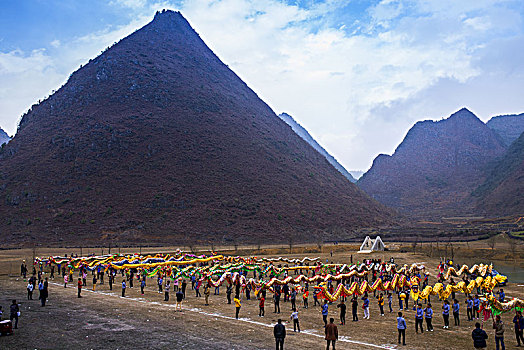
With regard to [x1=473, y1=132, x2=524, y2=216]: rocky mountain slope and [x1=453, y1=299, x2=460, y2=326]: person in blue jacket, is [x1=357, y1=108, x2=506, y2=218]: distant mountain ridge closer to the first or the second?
[x1=473, y1=132, x2=524, y2=216]: rocky mountain slope

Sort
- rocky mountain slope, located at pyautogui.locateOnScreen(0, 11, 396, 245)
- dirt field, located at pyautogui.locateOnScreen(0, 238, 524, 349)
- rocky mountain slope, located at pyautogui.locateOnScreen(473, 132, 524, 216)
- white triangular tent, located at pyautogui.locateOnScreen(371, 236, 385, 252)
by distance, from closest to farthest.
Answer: dirt field, located at pyautogui.locateOnScreen(0, 238, 524, 349), white triangular tent, located at pyautogui.locateOnScreen(371, 236, 385, 252), rocky mountain slope, located at pyautogui.locateOnScreen(0, 11, 396, 245), rocky mountain slope, located at pyautogui.locateOnScreen(473, 132, 524, 216)

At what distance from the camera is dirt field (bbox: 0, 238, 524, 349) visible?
51.1 feet

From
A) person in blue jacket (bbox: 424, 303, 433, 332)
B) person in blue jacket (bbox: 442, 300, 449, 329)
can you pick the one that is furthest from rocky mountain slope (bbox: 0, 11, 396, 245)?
person in blue jacket (bbox: 424, 303, 433, 332)

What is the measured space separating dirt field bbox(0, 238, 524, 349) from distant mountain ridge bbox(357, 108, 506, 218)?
126 meters

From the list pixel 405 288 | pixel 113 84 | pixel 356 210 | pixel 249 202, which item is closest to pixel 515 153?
pixel 356 210

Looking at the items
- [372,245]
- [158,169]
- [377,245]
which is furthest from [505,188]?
[158,169]

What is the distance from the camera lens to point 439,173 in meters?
176

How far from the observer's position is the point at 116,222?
73062mm

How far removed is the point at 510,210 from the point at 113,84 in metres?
111

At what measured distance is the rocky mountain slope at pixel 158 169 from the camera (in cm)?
7488

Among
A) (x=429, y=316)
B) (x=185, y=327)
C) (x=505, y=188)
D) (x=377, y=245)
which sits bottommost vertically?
(x=185, y=327)

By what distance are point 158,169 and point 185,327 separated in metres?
73.0

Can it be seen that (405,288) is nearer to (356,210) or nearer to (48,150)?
(356,210)

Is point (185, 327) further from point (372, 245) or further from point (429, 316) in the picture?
point (372, 245)
